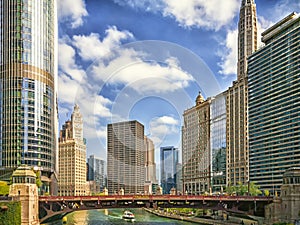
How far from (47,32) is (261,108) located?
8425 centimetres

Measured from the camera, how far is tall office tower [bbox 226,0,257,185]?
571ft

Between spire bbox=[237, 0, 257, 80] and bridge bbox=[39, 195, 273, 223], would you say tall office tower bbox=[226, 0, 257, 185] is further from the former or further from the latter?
bridge bbox=[39, 195, 273, 223]

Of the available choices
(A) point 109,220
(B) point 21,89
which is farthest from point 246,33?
(A) point 109,220

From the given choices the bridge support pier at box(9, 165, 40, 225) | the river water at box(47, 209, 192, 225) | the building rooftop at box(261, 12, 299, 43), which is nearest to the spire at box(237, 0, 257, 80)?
the building rooftop at box(261, 12, 299, 43)

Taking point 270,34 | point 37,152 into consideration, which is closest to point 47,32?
point 37,152

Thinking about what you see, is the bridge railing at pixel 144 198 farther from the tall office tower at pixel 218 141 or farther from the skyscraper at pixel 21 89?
the tall office tower at pixel 218 141

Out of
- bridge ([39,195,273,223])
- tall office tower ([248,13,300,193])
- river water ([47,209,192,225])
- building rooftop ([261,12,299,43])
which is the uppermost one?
building rooftop ([261,12,299,43])

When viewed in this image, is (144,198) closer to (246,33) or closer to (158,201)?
(158,201)

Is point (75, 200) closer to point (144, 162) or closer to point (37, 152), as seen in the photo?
point (37, 152)

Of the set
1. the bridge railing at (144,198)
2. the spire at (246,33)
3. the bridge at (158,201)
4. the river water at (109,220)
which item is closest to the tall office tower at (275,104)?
the spire at (246,33)

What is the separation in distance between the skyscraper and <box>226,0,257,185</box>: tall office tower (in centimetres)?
8065

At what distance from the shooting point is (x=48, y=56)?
144m

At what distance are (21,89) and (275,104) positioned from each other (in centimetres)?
8908

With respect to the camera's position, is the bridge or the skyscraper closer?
the bridge
